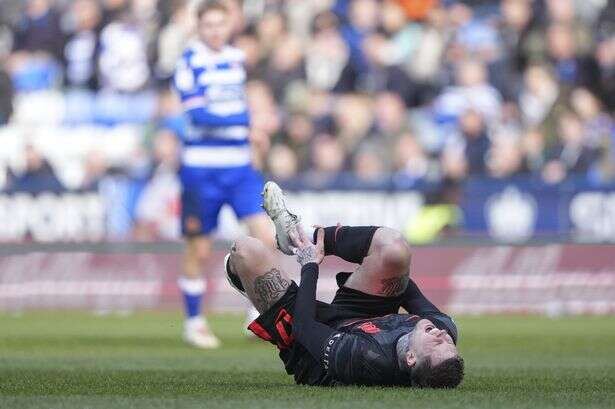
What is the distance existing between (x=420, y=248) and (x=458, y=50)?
4.42 m

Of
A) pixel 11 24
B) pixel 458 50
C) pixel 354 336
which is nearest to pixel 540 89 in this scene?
pixel 458 50

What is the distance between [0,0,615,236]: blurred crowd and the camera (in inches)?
775

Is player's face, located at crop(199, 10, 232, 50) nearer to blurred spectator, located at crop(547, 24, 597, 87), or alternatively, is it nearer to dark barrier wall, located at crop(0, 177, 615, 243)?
dark barrier wall, located at crop(0, 177, 615, 243)

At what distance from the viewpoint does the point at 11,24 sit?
80.0 feet

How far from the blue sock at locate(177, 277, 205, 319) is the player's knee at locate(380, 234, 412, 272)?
5154 mm

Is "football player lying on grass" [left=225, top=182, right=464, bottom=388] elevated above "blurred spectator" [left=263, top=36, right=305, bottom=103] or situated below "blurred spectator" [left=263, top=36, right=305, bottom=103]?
below

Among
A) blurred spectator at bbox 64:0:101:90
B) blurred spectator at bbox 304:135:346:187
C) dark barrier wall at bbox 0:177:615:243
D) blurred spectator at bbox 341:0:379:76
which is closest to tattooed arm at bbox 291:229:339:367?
dark barrier wall at bbox 0:177:615:243

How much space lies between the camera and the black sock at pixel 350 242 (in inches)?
335

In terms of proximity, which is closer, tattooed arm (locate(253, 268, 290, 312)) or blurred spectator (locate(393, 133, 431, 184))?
tattooed arm (locate(253, 268, 290, 312))

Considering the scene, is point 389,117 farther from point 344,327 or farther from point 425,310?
point 344,327

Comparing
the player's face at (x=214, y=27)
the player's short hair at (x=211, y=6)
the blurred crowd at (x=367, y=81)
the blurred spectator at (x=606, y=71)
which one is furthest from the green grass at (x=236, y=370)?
the blurred spectator at (x=606, y=71)

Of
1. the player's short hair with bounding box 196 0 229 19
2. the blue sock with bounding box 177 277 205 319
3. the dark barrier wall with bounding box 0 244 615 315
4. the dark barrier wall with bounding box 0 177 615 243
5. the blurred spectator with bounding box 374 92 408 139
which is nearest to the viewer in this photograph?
the player's short hair with bounding box 196 0 229 19

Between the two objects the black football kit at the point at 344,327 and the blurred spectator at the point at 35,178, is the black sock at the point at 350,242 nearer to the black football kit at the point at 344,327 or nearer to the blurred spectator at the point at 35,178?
the black football kit at the point at 344,327

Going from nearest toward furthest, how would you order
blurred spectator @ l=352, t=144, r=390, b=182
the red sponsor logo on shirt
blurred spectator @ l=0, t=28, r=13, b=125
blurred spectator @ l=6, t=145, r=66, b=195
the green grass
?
the green grass → the red sponsor logo on shirt → blurred spectator @ l=6, t=145, r=66, b=195 → blurred spectator @ l=352, t=144, r=390, b=182 → blurred spectator @ l=0, t=28, r=13, b=125
